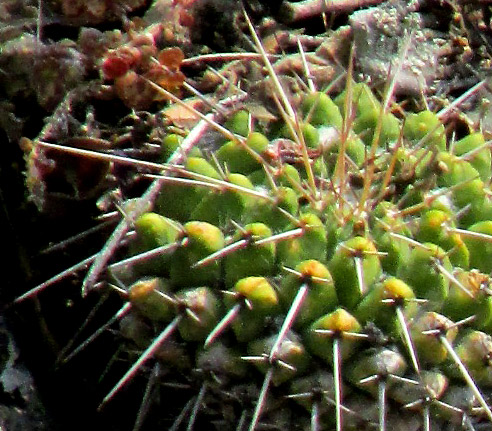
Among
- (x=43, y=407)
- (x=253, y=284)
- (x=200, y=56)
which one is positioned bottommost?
(x=43, y=407)

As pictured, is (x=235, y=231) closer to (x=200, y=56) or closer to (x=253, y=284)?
(x=253, y=284)

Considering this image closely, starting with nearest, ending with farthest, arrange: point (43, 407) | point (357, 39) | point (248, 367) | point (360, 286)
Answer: point (360, 286) < point (248, 367) < point (43, 407) < point (357, 39)

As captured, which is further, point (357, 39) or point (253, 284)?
point (357, 39)

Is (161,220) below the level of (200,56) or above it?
below

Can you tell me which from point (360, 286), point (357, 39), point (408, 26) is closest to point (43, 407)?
point (360, 286)

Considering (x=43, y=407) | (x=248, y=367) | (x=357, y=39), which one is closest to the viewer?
(x=248, y=367)
